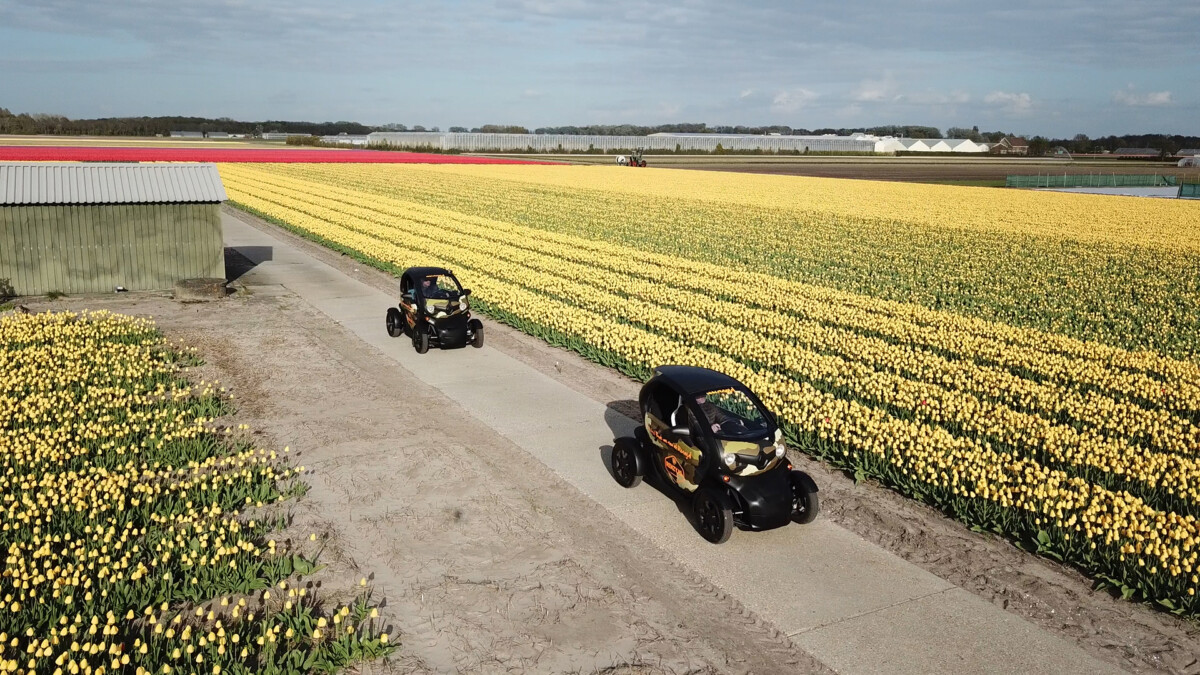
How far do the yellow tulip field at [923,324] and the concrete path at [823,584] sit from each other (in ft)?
5.11

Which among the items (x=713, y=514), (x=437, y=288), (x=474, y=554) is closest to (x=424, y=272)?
(x=437, y=288)

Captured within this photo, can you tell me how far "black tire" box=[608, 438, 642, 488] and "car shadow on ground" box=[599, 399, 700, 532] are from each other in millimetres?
104

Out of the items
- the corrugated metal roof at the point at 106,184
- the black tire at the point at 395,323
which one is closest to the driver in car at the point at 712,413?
the black tire at the point at 395,323

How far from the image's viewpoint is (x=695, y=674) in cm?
721

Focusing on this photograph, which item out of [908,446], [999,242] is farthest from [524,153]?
[908,446]

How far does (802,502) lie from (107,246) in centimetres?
1997

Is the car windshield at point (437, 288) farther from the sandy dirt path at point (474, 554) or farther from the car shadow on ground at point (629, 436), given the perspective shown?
the car shadow on ground at point (629, 436)

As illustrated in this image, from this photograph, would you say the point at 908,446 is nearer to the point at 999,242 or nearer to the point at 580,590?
the point at 580,590

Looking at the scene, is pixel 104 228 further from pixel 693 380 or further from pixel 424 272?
pixel 693 380

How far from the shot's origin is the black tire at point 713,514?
29.9ft

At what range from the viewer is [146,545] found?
29.4 feet

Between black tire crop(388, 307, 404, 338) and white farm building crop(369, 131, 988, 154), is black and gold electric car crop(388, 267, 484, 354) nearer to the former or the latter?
black tire crop(388, 307, 404, 338)

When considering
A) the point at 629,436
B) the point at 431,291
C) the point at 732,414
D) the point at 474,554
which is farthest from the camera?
the point at 431,291

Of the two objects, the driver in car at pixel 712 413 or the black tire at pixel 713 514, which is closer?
the black tire at pixel 713 514
